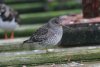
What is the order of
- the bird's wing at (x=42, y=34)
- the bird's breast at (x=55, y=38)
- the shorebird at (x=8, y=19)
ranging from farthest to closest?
the shorebird at (x=8, y=19) < the bird's wing at (x=42, y=34) < the bird's breast at (x=55, y=38)

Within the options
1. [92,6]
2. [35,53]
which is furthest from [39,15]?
[35,53]

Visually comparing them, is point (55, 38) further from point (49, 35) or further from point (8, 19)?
point (8, 19)

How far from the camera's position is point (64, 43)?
26.3ft

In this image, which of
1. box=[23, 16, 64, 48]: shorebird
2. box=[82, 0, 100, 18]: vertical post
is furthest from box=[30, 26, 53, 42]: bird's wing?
box=[82, 0, 100, 18]: vertical post

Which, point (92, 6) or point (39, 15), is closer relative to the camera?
point (92, 6)

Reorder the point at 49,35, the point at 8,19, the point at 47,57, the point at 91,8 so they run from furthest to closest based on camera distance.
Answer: the point at 8,19 → the point at 91,8 → the point at 49,35 → the point at 47,57

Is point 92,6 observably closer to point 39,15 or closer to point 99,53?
point 99,53

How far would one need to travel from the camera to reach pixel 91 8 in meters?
8.53

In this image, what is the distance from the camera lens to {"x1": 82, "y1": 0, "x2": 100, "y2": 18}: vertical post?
8469mm

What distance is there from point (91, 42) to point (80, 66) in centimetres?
171

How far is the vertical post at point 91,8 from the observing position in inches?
333

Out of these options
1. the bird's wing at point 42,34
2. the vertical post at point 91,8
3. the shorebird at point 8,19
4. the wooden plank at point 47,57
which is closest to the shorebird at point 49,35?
the bird's wing at point 42,34

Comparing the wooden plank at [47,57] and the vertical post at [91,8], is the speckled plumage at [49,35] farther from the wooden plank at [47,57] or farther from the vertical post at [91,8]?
the vertical post at [91,8]

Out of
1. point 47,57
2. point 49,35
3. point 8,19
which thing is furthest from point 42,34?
point 8,19
